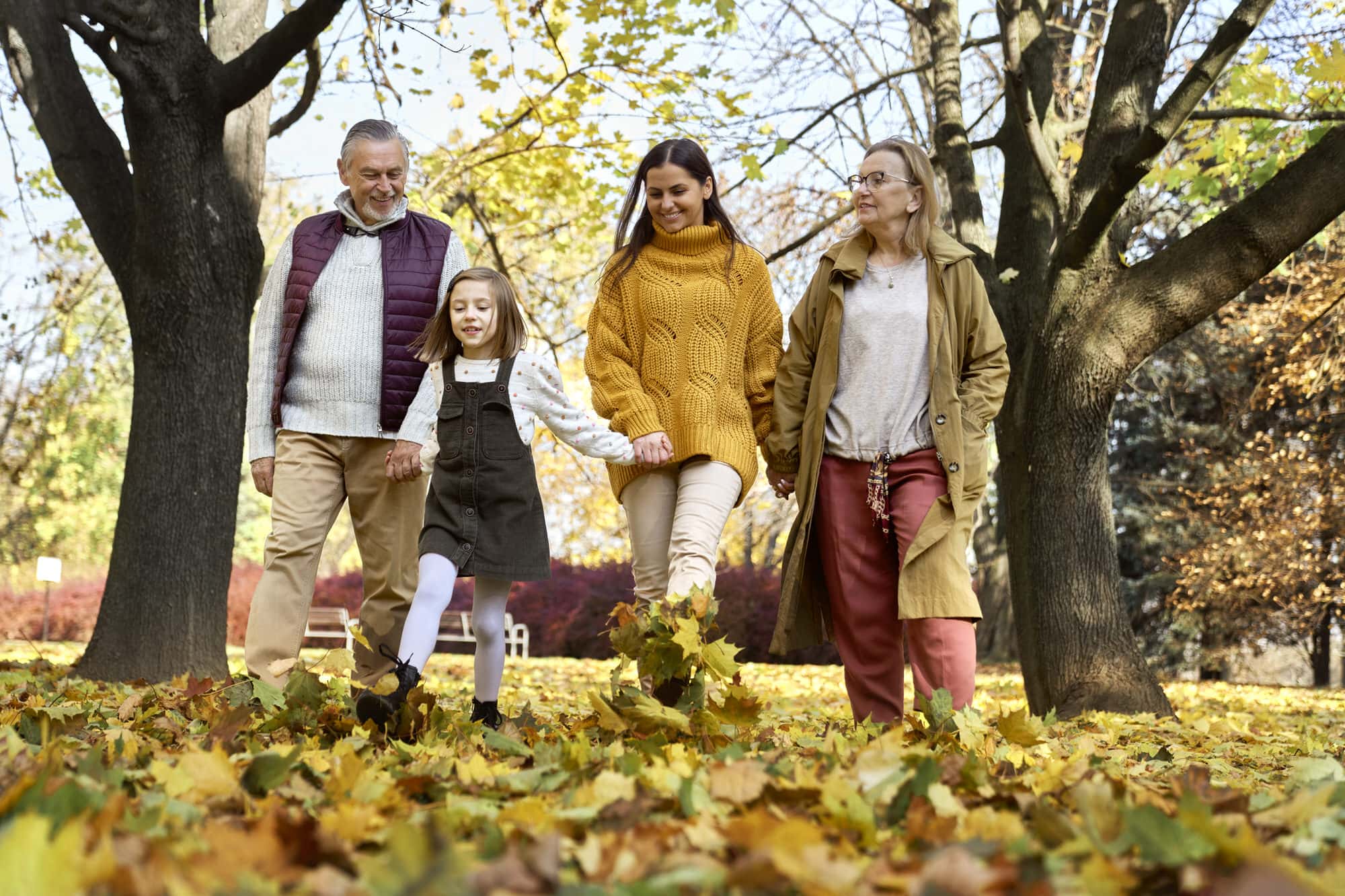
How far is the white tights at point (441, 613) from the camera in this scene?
138 inches

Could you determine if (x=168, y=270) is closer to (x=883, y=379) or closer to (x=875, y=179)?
(x=875, y=179)

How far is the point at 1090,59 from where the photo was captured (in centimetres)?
986

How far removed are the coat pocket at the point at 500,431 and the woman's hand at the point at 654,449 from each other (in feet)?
1.28

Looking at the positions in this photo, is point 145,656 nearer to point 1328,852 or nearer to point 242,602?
point 1328,852

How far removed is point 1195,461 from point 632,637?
1592cm

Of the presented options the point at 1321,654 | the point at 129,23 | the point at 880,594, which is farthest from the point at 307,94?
the point at 1321,654

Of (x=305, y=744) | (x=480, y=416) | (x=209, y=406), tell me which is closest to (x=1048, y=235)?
(x=480, y=416)

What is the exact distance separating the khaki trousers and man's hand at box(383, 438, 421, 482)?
0.21m

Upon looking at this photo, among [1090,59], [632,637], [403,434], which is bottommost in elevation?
[632,637]

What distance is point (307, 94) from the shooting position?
26.1ft

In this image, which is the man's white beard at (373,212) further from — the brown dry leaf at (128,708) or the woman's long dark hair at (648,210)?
the brown dry leaf at (128,708)

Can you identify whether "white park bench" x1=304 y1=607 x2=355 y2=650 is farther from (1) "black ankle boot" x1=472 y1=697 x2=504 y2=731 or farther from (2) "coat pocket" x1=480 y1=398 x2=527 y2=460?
(2) "coat pocket" x1=480 y1=398 x2=527 y2=460

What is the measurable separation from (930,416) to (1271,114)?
12.9 feet

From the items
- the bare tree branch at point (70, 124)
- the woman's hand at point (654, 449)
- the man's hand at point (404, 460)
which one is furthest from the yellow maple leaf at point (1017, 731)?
the bare tree branch at point (70, 124)
